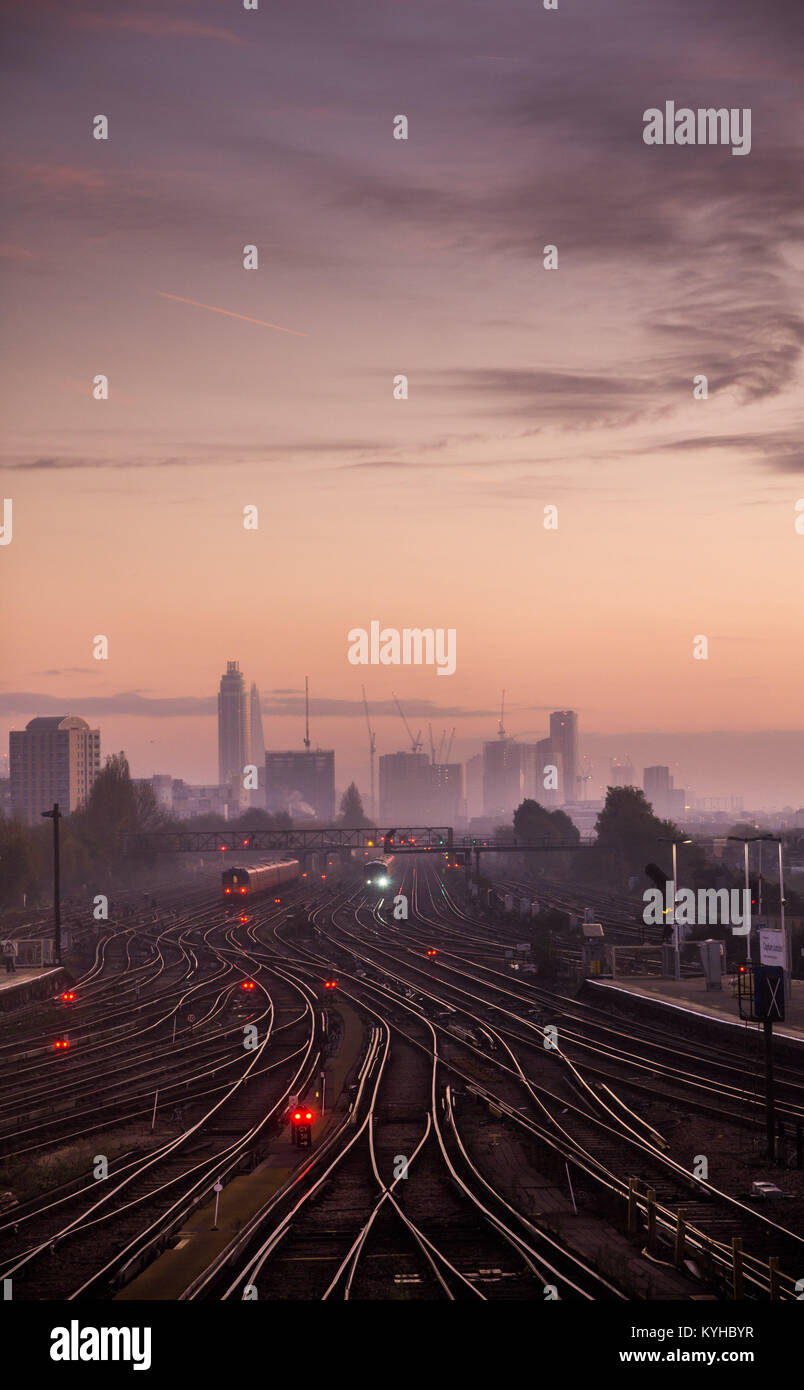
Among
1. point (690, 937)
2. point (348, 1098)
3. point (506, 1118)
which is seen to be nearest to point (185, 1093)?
point (348, 1098)

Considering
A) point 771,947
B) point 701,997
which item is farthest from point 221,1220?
point 701,997

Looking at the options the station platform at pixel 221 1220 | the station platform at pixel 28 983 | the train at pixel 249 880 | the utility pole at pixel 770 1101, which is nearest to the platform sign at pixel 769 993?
the utility pole at pixel 770 1101

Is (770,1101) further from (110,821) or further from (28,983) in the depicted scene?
(110,821)

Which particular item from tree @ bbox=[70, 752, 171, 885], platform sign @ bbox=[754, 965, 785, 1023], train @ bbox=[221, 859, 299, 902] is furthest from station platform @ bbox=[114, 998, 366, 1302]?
tree @ bbox=[70, 752, 171, 885]

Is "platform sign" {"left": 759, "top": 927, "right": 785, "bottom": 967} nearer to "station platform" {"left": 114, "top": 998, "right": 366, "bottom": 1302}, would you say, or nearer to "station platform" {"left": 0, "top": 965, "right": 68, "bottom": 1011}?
"station platform" {"left": 114, "top": 998, "right": 366, "bottom": 1302}

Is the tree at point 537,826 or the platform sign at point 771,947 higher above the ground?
the platform sign at point 771,947

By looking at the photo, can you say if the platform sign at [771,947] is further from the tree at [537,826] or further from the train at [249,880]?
the tree at [537,826]
